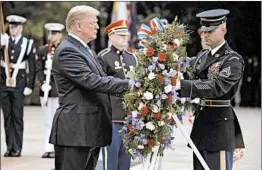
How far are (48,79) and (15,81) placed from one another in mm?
609

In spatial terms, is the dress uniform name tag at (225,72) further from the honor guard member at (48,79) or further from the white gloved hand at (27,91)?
the white gloved hand at (27,91)

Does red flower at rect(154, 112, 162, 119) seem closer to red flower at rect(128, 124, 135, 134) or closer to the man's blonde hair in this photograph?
red flower at rect(128, 124, 135, 134)

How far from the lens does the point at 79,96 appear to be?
566cm

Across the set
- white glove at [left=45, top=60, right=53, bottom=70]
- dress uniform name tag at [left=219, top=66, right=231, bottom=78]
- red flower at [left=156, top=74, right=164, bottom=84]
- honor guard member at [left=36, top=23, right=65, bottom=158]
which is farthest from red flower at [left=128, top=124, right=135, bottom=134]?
white glove at [left=45, top=60, right=53, bottom=70]

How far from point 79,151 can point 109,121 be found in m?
0.34

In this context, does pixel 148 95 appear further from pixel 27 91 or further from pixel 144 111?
pixel 27 91

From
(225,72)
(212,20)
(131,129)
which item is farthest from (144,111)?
(212,20)

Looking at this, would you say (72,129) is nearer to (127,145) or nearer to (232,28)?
(127,145)

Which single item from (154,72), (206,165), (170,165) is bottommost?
(170,165)

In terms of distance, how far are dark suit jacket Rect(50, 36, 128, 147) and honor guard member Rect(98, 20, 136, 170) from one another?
1.58m

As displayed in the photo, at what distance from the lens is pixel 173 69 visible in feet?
18.5

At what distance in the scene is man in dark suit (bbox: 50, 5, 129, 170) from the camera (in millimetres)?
5613

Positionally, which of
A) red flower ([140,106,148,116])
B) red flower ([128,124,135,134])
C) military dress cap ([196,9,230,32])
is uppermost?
military dress cap ([196,9,230,32])

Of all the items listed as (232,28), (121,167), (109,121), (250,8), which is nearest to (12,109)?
(121,167)
